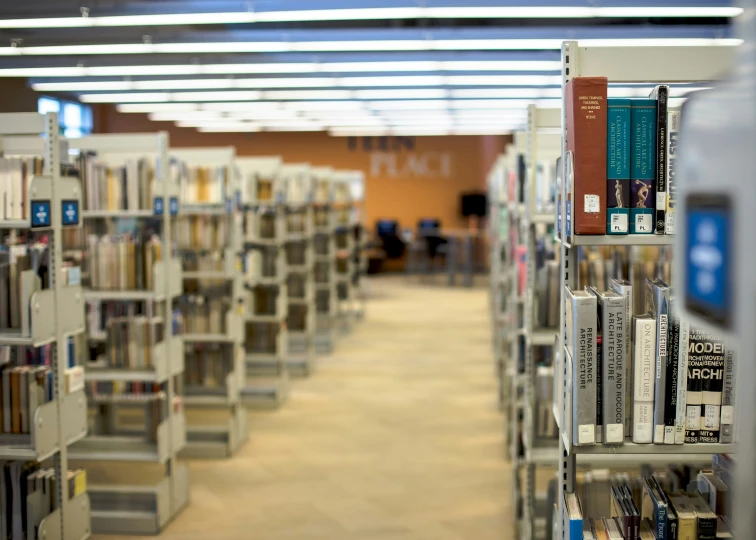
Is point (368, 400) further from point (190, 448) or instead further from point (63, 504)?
point (63, 504)

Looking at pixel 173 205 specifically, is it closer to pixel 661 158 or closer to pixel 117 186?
pixel 117 186

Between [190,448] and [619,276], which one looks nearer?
[619,276]

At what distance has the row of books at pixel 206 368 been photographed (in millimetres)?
5910

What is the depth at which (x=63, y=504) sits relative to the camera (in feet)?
11.7

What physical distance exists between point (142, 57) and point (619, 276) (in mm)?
6304

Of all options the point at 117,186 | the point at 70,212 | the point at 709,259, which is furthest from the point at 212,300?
the point at 709,259

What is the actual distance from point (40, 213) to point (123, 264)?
1.22 m

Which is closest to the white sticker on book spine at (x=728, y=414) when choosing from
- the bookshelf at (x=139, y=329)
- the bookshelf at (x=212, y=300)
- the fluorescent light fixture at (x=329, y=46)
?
the bookshelf at (x=139, y=329)

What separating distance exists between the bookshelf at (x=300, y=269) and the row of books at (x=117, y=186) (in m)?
3.80

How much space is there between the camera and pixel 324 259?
32.6 ft

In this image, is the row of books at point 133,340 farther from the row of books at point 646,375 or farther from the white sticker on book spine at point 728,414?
the white sticker on book spine at point 728,414

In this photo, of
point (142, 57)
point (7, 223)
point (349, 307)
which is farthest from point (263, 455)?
point (349, 307)

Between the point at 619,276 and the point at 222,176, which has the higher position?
the point at 222,176

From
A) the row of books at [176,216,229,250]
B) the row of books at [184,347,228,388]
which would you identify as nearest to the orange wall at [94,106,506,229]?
the row of books at [176,216,229,250]
